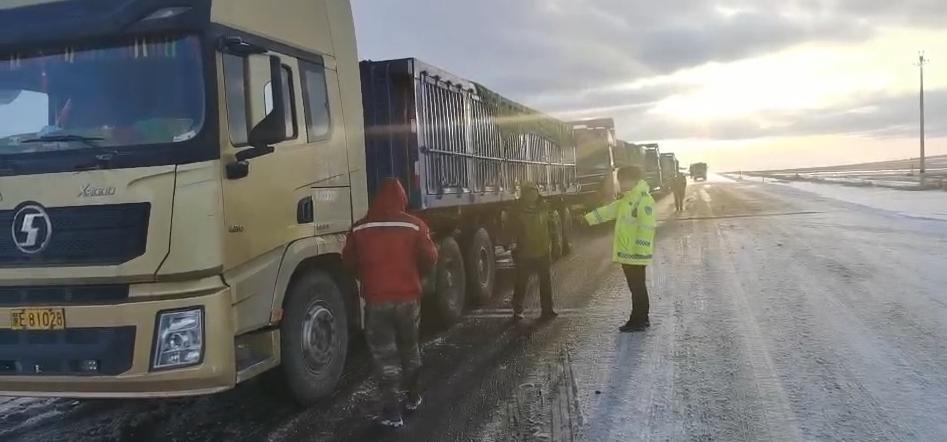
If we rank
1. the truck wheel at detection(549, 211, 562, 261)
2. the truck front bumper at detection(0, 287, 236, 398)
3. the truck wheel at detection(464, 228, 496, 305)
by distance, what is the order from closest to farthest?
1. the truck front bumper at detection(0, 287, 236, 398)
2. the truck wheel at detection(464, 228, 496, 305)
3. the truck wheel at detection(549, 211, 562, 261)

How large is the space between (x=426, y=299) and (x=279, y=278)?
3.62 meters

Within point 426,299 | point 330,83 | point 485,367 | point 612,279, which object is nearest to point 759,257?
point 612,279

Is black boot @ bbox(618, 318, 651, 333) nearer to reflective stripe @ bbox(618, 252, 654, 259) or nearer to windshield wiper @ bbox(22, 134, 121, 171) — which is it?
reflective stripe @ bbox(618, 252, 654, 259)

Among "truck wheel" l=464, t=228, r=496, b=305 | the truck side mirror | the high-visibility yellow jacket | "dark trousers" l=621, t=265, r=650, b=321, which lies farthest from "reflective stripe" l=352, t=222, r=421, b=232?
"truck wheel" l=464, t=228, r=496, b=305

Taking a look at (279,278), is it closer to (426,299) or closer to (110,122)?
(110,122)

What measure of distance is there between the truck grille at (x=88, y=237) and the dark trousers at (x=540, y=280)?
5.27 m

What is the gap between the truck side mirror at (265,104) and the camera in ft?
15.0

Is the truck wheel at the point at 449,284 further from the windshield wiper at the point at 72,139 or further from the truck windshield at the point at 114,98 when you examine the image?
the windshield wiper at the point at 72,139

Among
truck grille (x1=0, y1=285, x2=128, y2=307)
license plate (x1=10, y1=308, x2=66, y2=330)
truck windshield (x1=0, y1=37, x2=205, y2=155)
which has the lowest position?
license plate (x1=10, y1=308, x2=66, y2=330)

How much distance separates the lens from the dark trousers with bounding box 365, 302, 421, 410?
5207mm

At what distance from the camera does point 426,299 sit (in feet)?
27.8

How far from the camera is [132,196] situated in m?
4.26

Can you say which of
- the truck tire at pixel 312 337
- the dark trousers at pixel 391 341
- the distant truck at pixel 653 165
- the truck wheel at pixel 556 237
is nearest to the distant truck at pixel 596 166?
the truck wheel at pixel 556 237

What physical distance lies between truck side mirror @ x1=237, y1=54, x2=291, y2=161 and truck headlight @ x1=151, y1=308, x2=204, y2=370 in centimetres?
98
